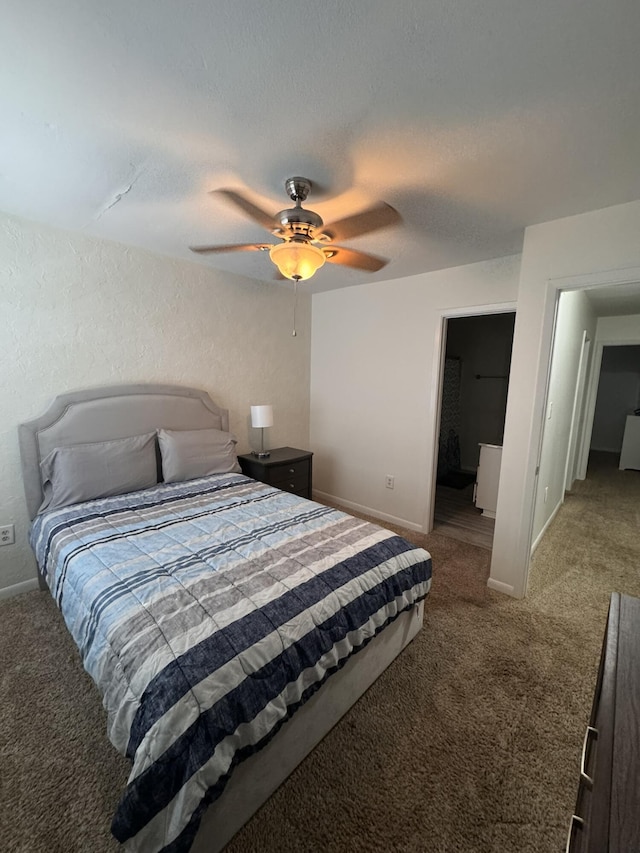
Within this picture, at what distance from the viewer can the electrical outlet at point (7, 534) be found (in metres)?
2.24

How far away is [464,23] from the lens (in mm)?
921

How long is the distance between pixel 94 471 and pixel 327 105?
232 centimetres

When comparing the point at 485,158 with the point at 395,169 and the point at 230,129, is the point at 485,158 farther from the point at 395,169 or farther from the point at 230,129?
the point at 230,129

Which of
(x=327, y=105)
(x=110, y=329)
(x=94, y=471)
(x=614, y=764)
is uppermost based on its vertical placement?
(x=327, y=105)

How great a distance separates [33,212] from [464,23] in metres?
2.40

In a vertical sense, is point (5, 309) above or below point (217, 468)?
above

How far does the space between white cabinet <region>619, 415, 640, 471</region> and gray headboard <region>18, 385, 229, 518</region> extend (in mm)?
6493

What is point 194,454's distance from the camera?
108 inches

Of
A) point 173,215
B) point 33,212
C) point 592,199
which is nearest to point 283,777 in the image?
point 173,215

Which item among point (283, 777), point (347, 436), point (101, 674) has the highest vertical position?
A: point (347, 436)

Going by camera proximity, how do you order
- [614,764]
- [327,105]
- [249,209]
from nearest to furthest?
→ 1. [614,764]
2. [327,105]
3. [249,209]

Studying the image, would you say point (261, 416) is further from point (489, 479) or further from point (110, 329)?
point (489, 479)

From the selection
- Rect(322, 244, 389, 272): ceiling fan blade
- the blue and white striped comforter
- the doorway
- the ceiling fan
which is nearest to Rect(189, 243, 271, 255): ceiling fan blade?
the ceiling fan

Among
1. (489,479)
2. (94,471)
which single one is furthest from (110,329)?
(489,479)
